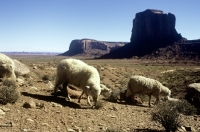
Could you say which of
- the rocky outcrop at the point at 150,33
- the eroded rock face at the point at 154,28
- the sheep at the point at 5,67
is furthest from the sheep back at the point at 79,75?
the eroded rock face at the point at 154,28

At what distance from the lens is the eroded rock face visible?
437 feet

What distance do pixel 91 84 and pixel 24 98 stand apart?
3.04 meters

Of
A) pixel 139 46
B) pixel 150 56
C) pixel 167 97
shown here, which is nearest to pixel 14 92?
pixel 167 97

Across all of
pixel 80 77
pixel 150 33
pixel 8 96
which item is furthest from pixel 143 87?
pixel 150 33

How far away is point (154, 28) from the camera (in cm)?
13625

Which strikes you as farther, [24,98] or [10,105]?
[24,98]

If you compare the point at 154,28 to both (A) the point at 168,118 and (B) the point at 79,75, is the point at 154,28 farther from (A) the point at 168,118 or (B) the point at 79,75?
(A) the point at 168,118

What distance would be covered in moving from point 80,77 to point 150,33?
130 m

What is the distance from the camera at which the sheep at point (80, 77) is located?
10727 mm

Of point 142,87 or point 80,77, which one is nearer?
point 80,77

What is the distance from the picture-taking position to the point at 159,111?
8281 millimetres

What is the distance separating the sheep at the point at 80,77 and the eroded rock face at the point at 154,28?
4872 inches

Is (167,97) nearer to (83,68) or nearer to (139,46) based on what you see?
(83,68)

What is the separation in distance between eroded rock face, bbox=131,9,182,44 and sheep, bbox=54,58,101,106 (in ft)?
406
